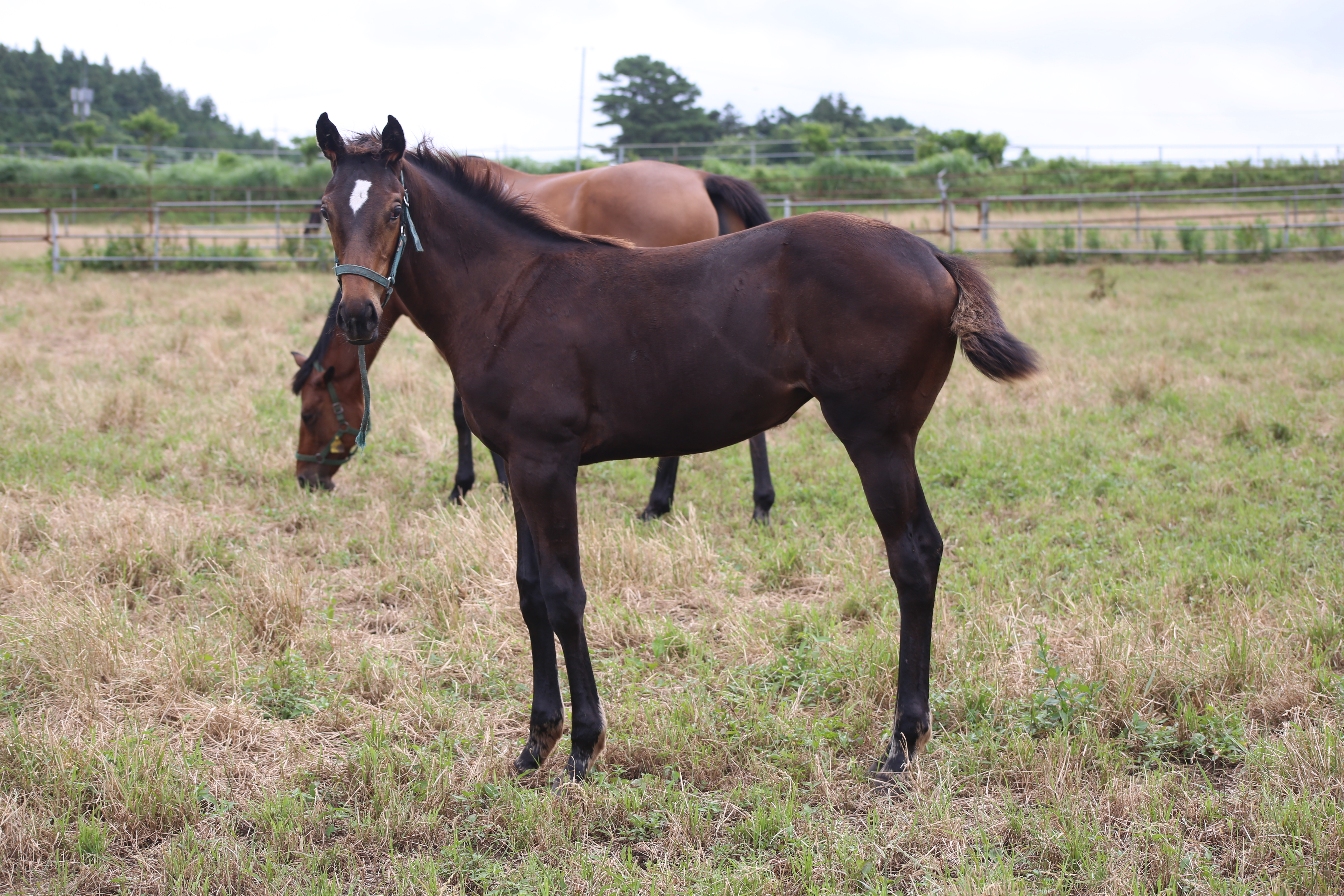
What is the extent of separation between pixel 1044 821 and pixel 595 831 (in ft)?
4.39

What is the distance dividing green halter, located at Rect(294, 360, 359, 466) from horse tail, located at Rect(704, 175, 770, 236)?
290cm

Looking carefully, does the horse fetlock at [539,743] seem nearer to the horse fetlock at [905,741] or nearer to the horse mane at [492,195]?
the horse fetlock at [905,741]

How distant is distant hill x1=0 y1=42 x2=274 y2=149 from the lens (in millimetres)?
50656

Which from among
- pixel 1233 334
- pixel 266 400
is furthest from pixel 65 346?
pixel 1233 334

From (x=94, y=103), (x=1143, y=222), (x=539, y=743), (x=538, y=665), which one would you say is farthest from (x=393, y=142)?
(x=94, y=103)

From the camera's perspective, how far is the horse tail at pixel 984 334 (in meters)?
2.86

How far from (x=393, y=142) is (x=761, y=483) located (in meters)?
3.33

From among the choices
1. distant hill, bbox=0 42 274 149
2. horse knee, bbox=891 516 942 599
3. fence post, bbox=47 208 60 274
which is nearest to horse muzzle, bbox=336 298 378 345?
horse knee, bbox=891 516 942 599

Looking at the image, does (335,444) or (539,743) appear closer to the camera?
(539,743)

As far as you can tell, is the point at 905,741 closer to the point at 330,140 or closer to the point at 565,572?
the point at 565,572

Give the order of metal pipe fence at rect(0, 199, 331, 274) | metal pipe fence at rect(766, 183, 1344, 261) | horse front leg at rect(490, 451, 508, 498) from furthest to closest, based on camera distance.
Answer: metal pipe fence at rect(0, 199, 331, 274)
metal pipe fence at rect(766, 183, 1344, 261)
horse front leg at rect(490, 451, 508, 498)

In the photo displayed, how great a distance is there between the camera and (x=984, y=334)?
2.85 meters

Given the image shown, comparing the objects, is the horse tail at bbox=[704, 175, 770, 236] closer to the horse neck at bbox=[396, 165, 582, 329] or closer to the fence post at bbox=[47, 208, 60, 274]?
the horse neck at bbox=[396, 165, 582, 329]

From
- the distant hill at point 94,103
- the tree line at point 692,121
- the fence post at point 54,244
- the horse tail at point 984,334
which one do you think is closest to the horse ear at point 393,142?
the horse tail at point 984,334
